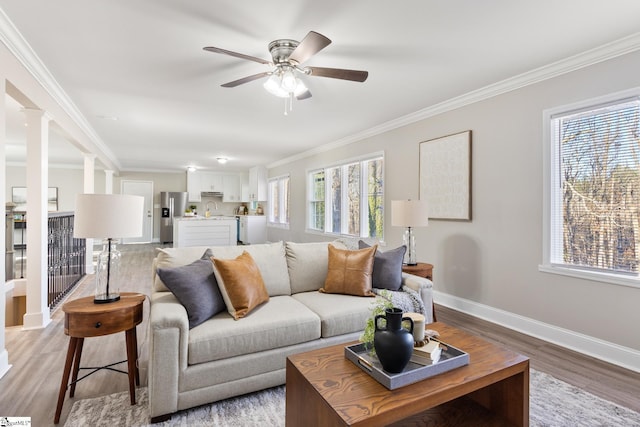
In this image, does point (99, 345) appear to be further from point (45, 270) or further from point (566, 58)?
point (566, 58)

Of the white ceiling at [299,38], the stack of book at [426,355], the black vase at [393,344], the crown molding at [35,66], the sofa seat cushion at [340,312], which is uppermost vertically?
the white ceiling at [299,38]

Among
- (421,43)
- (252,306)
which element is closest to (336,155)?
(421,43)

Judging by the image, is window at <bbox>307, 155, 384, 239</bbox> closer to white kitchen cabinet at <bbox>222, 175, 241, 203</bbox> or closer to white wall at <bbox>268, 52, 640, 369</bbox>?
white wall at <bbox>268, 52, 640, 369</bbox>

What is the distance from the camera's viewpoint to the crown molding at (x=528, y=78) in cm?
249

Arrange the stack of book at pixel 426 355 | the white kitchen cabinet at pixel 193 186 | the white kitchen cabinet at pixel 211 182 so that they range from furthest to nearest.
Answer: the white kitchen cabinet at pixel 211 182 < the white kitchen cabinet at pixel 193 186 < the stack of book at pixel 426 355

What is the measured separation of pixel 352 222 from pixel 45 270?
14.0 feet

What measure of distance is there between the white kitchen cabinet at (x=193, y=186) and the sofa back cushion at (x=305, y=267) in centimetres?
873

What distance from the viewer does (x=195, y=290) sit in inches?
81.4

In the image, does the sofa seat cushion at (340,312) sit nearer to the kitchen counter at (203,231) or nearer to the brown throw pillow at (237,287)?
the brown throw pillow at (237,287)

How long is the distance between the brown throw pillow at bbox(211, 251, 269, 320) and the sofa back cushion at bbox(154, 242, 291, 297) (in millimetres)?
332

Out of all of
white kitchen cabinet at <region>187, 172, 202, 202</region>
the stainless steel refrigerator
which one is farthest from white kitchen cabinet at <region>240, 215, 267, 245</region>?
the stainless steel refrigerator

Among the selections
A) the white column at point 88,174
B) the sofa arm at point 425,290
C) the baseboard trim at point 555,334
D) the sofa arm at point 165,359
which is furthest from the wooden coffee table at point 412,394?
the white column at point 88,174

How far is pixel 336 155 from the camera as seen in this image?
6223 millimetres

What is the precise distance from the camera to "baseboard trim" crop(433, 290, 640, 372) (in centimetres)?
249
